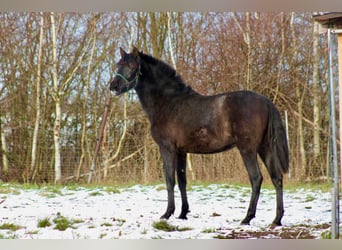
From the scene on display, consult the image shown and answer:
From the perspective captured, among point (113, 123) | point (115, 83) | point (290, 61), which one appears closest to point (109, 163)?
point (113, 123)

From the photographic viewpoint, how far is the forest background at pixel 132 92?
18.8 ft

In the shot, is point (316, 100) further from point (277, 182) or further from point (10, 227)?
point (10, 227)

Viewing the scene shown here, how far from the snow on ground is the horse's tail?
545 mm

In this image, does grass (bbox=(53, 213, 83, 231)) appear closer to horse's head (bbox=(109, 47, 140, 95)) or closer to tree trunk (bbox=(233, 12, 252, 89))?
horse's head (bbox=(109, 47, 140, 95))

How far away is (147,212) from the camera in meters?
5.13

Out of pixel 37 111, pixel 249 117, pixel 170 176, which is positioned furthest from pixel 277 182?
pixel 37 111

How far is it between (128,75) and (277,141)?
5.51ft

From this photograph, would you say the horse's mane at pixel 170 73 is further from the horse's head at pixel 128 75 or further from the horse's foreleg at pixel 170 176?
the horse's foreleg at pixel 170 176

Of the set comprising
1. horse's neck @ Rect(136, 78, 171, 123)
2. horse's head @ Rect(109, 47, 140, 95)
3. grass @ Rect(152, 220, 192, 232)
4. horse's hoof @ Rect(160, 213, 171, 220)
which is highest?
horse's head @ Rect(109, 47, 140, 95)

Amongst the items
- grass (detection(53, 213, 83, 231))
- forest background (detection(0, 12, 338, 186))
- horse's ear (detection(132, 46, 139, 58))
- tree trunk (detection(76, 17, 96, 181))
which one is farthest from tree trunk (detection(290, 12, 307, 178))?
grass (detection(53, 213, 83, 231))

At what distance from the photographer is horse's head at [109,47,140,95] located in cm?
514

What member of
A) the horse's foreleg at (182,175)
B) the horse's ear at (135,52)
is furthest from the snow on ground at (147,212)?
the horse's ear at (135,52)

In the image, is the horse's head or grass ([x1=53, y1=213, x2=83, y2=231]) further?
the horse's head

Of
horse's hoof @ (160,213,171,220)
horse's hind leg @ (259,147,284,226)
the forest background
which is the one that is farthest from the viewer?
the forest background
